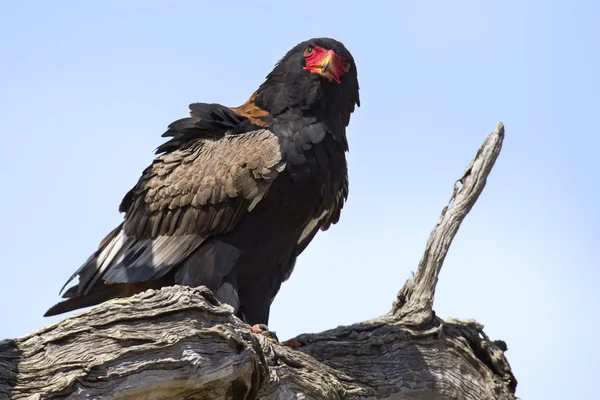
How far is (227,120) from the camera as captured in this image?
7887mm

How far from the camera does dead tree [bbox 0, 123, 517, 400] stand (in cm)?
518

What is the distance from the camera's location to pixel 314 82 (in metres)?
7.95

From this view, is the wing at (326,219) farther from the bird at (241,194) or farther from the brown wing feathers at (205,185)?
the brown wing feathers at (205,185)

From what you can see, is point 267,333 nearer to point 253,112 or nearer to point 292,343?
point 292,343

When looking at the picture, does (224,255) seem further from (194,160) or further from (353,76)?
(353,76)

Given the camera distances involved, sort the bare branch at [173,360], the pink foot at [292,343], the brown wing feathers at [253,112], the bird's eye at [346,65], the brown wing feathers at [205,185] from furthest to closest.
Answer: the bird's eye at [346,65] < the brown wing feathers at [253,112] < the brown wing feathers at [205,185] < the pink foot at [292,343] < the bare branch at [173,360]

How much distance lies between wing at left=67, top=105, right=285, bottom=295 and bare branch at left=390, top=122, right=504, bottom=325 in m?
1.28

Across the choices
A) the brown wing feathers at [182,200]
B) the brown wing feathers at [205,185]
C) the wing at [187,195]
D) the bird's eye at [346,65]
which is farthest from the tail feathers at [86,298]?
the bird's eye at [346,65]

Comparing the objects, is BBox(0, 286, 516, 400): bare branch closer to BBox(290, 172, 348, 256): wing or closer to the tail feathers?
BBox(290, 172, 348, 256): wing

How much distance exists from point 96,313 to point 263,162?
2301mm

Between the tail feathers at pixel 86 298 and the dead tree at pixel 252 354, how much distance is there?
5.66 ft

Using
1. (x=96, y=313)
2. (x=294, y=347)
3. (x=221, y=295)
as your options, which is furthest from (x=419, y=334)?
(x=96, y=313)

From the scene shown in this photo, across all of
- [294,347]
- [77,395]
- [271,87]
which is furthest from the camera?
[271,87]

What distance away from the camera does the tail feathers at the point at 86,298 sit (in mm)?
7973
